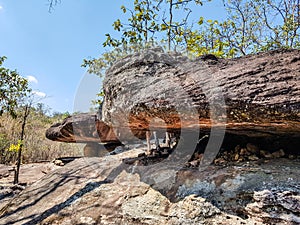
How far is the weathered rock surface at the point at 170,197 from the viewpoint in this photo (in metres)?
1.38

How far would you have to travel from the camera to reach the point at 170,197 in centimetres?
176

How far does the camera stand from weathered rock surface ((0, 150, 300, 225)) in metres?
1.38

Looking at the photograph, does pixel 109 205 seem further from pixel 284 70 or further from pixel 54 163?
pixel 54 163

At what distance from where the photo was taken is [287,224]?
1.25 metres

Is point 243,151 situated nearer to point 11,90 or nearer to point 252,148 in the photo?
point 252,148

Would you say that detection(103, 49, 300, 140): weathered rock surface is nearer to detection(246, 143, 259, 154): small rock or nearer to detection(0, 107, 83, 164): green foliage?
detection(246, 143, 259, 154): small rock

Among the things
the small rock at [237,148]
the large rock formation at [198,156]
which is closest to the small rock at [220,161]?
the large rock formation at [198,156]

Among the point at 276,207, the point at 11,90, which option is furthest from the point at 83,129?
the point at 276,207

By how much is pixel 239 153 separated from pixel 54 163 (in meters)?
6.39

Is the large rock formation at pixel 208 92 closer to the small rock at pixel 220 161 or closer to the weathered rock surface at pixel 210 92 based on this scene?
the weathered rock surface at pixel 210 92

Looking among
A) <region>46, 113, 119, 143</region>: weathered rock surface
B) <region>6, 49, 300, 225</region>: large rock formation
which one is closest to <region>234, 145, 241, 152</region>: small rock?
<region>6, 49, 300, 225</region>: large rock formation

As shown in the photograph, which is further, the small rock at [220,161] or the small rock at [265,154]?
the small rock at [220,161]

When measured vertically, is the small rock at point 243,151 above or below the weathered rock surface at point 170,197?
above

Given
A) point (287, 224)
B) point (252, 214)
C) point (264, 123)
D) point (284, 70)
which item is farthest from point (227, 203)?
point (284, 70)
